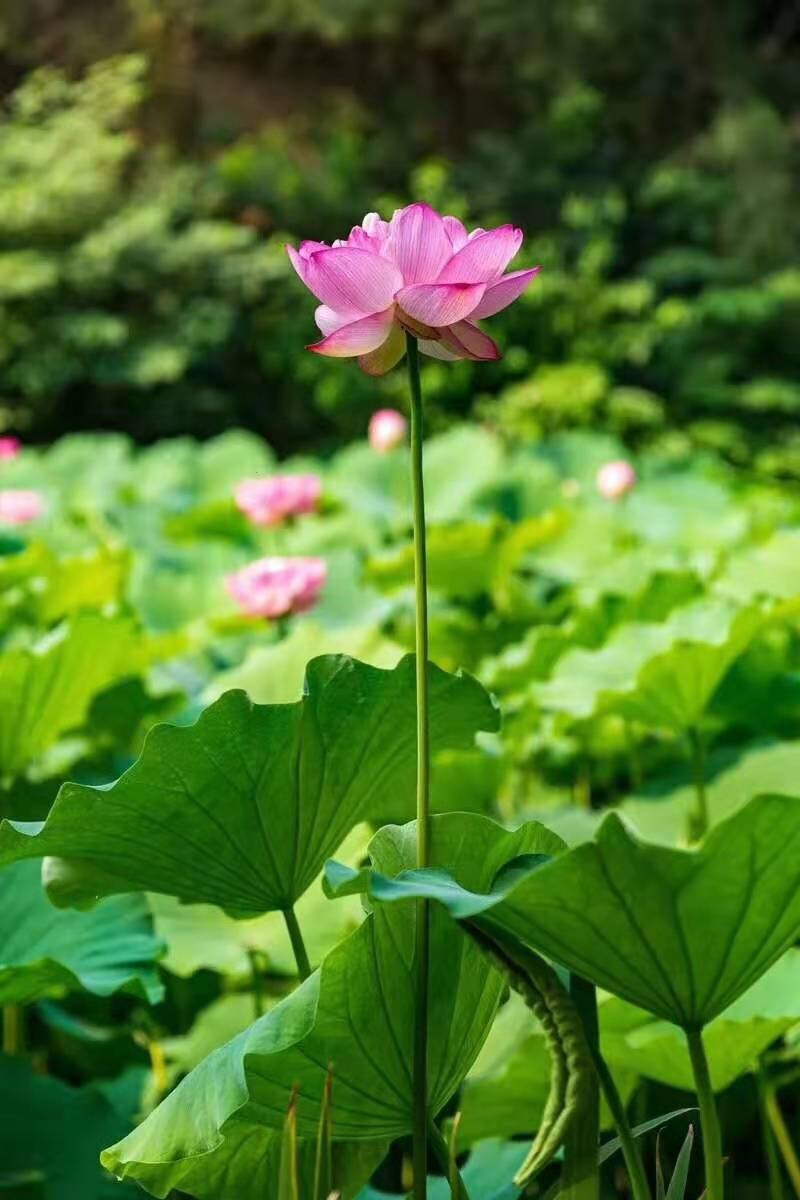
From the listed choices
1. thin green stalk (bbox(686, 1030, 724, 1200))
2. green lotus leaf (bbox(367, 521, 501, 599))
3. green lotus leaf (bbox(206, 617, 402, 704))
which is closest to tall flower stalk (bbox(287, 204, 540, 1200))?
thin green stalk (bbox(686, 1030, 724, 1200))

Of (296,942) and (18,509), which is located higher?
(18,509)

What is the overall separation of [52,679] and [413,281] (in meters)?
Answer: 0.61

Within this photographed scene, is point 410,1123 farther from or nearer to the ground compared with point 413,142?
nearer to the ground

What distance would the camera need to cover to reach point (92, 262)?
6.43 meters

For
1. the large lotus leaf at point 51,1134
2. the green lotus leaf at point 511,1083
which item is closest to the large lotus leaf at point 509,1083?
the green lotus leaf at point 511,1083

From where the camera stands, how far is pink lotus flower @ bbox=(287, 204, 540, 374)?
503 millimetres

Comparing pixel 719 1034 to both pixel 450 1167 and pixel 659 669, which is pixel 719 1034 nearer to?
pixel 450 1167

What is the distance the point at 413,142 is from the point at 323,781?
26.0 feet

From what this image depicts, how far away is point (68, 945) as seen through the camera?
0.74 metres

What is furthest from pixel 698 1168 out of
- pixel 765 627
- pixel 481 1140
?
pixel 765 627

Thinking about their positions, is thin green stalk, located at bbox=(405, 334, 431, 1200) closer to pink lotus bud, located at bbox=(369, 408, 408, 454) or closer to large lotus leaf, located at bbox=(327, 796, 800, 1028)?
large lotus leaf, located at bbox=(327, 796, 800, 1028)

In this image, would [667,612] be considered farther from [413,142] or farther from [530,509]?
[413,142]

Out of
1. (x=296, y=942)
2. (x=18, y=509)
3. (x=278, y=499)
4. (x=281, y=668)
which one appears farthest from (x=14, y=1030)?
(x=18, y=509)

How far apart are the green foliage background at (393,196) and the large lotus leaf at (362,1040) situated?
592cm
